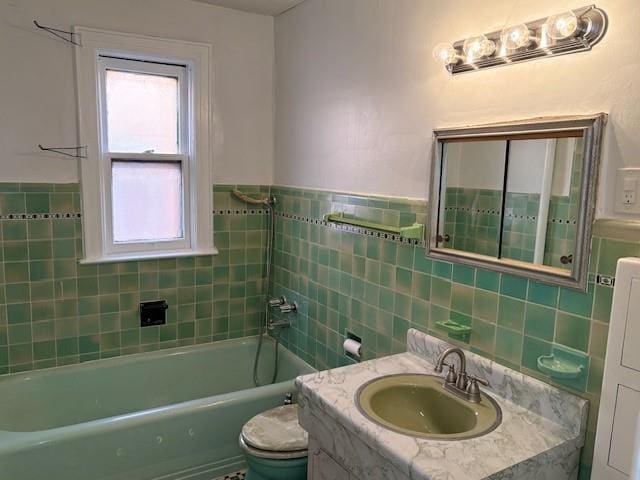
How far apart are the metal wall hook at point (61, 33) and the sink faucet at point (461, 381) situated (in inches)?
89.9

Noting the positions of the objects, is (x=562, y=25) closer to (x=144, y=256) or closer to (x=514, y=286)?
(x=514, y=286)

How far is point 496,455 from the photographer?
4.19 feet

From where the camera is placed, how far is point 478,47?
1583 millimetres

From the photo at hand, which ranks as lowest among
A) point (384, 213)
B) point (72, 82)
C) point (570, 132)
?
point (384, 213)

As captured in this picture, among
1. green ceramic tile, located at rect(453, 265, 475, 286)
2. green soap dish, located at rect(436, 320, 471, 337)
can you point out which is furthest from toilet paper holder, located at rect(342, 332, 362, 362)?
green ceramic tile, located at rect(453, 265, 475, 286)

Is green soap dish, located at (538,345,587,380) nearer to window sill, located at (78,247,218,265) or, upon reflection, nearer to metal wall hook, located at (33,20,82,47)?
window sill, located at (78,247,218,265)

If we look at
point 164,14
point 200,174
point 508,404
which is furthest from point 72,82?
point 508,404

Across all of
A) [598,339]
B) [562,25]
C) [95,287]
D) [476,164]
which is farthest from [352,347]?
[562,25]

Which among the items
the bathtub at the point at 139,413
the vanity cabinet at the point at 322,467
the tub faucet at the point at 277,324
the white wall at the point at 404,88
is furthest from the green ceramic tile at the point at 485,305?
the tub faucet at the point at 277,324

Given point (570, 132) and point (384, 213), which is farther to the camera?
point (384, 213)

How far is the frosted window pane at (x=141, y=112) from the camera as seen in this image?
2678mm

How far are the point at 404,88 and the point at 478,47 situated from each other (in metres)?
0.43

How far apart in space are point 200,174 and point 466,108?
5.47 ft

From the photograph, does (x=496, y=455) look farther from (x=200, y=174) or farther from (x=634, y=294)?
(x=200, y=174)
